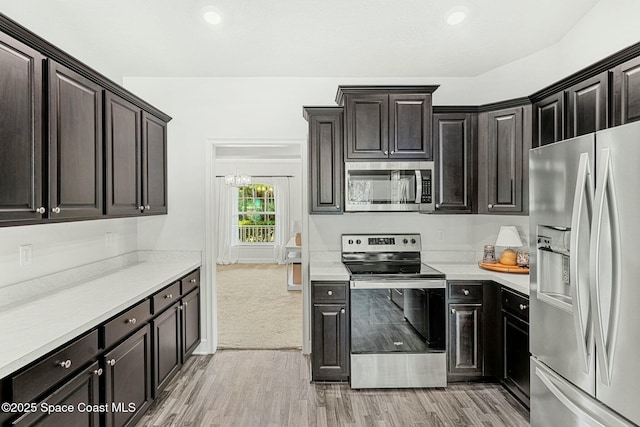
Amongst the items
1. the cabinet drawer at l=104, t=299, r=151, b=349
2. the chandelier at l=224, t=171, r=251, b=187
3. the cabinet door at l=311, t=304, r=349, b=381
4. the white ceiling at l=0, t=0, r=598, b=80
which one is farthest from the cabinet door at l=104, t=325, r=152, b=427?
the chandelier at l=224, t=171, r=251, b=187

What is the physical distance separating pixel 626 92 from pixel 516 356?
1941mm

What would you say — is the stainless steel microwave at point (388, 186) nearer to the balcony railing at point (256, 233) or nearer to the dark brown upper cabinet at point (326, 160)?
the dark brown upper cabinet at point (326, 160)

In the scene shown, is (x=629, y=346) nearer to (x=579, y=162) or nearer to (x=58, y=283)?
(x=579, y=162)

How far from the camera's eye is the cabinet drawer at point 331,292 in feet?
10.8

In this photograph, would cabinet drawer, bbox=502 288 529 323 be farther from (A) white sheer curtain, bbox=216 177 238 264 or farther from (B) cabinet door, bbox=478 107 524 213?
(A) white sheer curtain, bbox=216 177 238 264

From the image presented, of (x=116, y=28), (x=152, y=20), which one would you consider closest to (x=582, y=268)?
(x=152, y=20)

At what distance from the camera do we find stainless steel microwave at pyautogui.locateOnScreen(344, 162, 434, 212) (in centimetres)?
350

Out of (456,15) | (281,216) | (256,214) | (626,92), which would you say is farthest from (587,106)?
(256,214)

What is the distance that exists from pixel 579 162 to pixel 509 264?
191 cm

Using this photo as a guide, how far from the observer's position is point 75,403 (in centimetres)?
190

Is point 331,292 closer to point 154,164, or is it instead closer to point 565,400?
point 565,400

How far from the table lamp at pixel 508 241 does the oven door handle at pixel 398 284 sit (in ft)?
2.39

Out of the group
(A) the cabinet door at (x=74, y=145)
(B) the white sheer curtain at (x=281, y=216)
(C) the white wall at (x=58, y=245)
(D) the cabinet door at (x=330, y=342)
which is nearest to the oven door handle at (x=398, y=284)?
(D) the cabinet door at (x=330, y=342)

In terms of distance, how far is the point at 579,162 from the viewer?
1.84 metres
